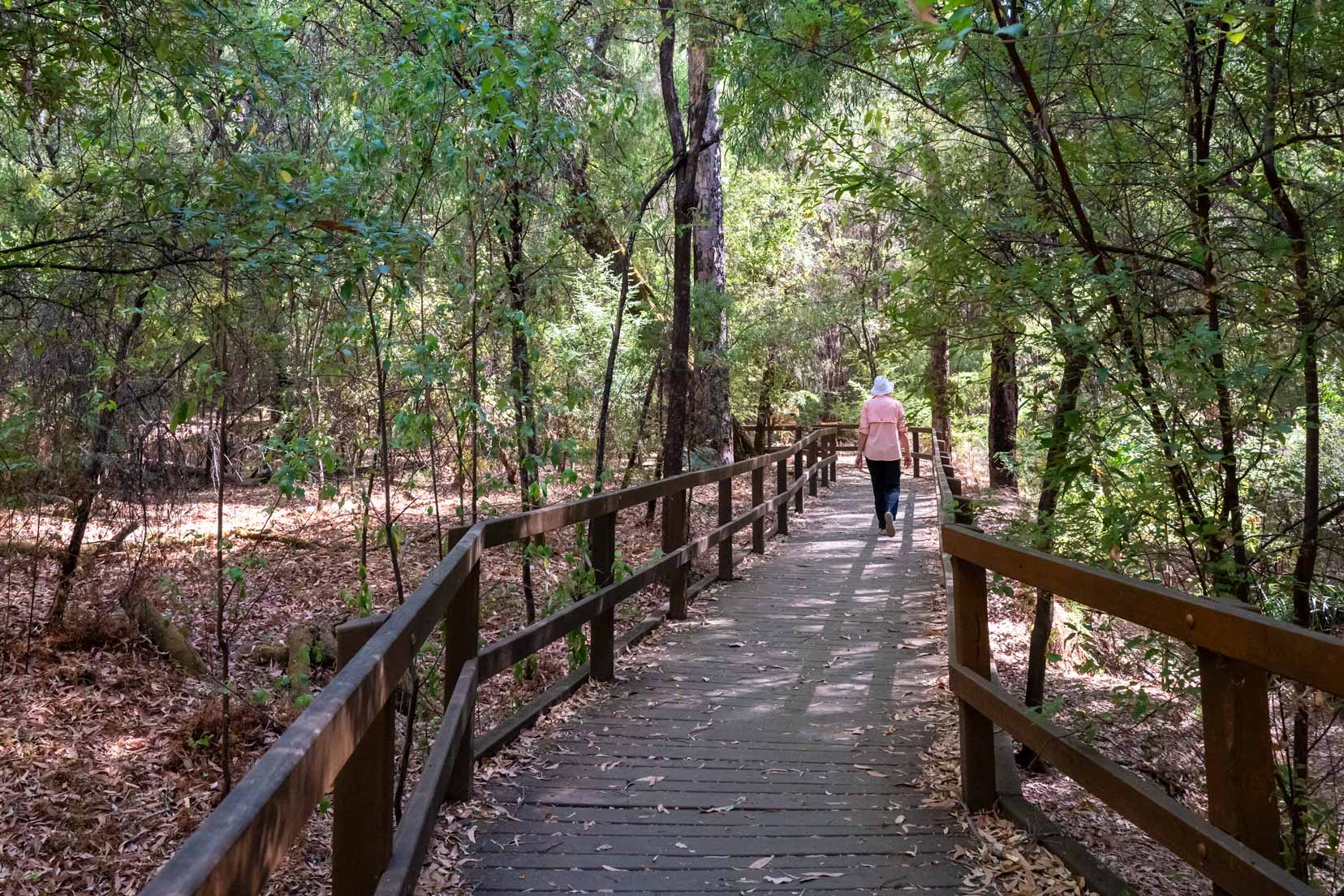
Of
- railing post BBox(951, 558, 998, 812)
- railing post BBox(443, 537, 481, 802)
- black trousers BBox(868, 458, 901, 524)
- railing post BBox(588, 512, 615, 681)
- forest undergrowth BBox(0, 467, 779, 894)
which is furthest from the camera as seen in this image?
black trousers BBox(868, 458, 901, 524)

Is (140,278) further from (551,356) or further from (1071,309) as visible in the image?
(551,356)

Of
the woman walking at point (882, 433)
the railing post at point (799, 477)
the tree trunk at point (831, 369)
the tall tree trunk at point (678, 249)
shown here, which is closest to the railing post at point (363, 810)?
the tall tree trunk at point (678, 249)

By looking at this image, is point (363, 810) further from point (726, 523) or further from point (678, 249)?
point (678, 249)

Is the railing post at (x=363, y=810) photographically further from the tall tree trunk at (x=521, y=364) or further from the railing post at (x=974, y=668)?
the tall tree trunk at (x=521, y=364)

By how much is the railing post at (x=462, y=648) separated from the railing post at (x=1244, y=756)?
9.19 ft

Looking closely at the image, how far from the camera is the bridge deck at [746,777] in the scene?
148 inches

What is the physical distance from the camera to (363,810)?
2500 mm

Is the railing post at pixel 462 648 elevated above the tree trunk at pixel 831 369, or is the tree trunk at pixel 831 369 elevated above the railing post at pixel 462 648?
the tree trunk at pixel 831 369

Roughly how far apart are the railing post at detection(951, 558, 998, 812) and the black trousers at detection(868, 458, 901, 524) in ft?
27.8

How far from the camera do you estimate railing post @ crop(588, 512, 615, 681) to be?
6.35 m

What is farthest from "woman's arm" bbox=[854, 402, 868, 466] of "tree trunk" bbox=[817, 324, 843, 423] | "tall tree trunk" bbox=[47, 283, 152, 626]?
"tree trunk" bbox=[817, 324, 843, 423]

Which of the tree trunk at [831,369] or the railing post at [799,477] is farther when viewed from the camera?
the tree trunk at [831,369]

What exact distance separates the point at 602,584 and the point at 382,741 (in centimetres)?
387

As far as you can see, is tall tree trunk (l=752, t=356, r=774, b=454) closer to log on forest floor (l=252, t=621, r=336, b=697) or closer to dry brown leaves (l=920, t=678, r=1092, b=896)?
log on forest floor (l=252, t=621, r=336, b=697)
